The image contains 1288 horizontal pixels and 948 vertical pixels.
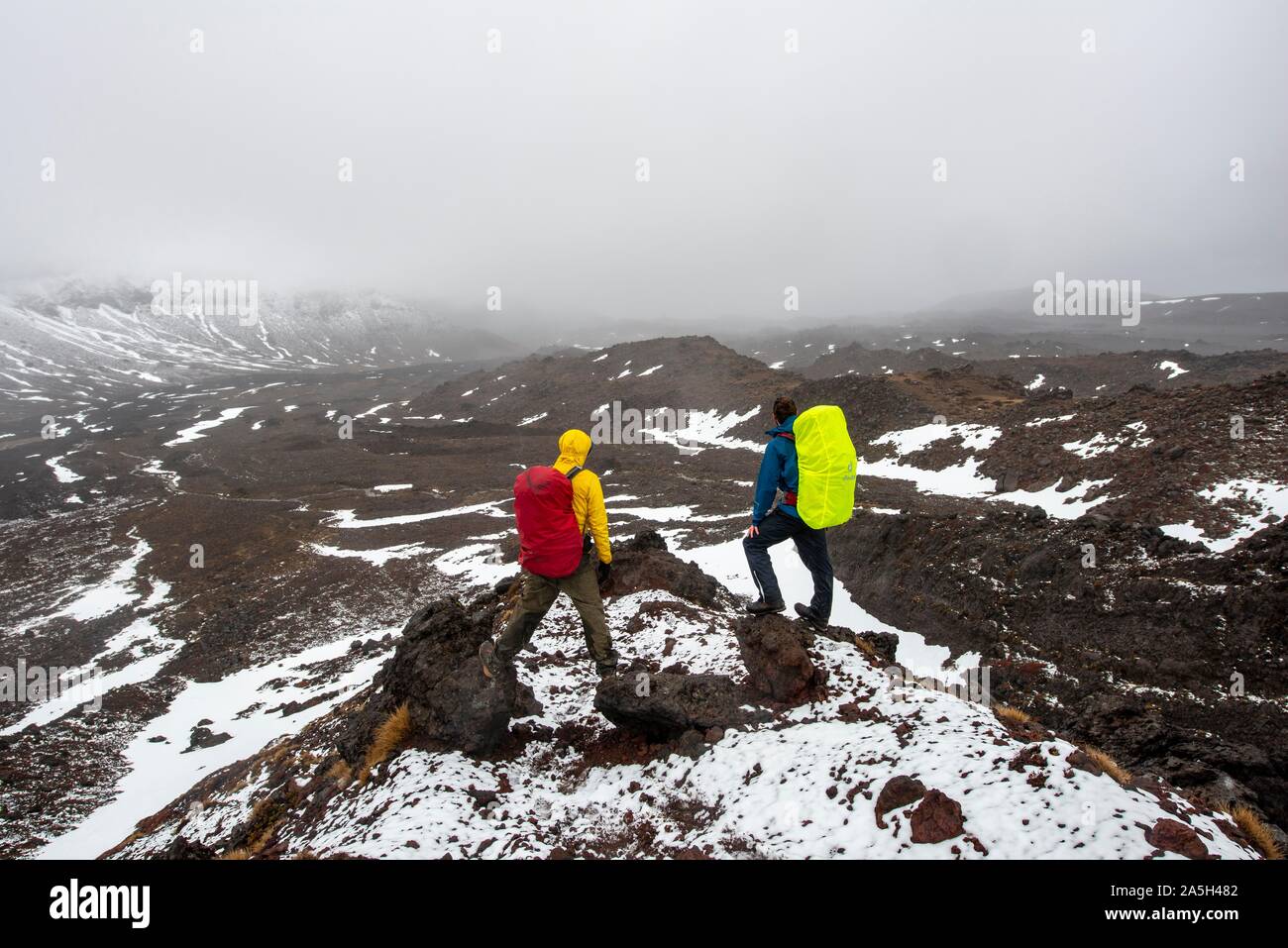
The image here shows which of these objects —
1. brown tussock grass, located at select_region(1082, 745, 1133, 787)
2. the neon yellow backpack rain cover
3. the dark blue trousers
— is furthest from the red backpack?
brown tussock grass, located at select_region(1082, 745, 1133, 787)

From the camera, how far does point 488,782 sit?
5.49 m

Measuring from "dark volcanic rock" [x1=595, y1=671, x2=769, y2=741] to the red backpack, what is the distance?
1440 mm

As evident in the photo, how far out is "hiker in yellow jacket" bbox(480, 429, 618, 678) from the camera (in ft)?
→ 20.6

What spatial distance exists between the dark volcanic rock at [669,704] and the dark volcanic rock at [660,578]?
397 cm

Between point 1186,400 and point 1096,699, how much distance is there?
24.5 m

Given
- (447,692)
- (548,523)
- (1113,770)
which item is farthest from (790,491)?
(447,692)

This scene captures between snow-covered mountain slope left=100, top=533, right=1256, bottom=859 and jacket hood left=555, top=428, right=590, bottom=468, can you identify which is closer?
snow-covered mountain slope left=100, top=533, right=1256, bottom=859

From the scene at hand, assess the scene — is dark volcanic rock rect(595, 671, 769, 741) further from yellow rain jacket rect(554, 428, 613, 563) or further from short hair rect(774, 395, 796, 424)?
short hair rect(774, 395, 796, 424)

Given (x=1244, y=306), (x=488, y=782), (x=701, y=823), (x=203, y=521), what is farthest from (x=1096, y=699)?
(x=1244, y=306)

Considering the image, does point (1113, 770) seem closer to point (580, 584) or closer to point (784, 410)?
point (784, 410)

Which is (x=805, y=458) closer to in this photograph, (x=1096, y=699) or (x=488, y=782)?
(x=488, y=782)

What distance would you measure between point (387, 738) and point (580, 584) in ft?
8.91

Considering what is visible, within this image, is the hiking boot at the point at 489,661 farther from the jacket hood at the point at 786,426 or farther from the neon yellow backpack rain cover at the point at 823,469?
the jacket hood at the point at 786,426

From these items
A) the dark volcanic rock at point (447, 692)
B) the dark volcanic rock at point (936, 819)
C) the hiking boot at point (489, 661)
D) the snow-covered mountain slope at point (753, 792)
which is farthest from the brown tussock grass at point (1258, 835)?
the hiking boot at point (489, 661)
